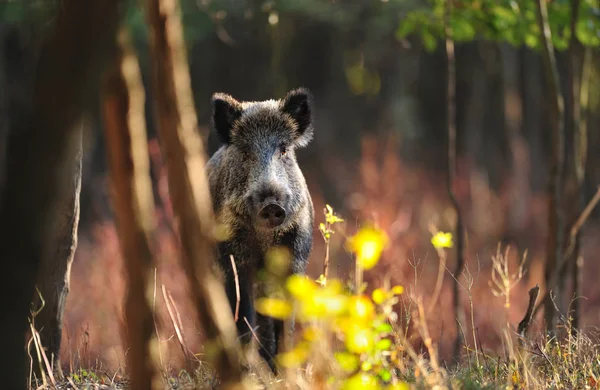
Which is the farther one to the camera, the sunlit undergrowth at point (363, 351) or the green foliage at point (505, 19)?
the green foliage at point (505, 19)

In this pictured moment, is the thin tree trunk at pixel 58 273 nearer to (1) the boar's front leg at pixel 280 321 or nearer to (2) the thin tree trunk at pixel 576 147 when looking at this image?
(1) the boar's front leg at pixel 280 321

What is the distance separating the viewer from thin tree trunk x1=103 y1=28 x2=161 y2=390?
330 cm

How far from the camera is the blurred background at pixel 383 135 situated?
12.8 m

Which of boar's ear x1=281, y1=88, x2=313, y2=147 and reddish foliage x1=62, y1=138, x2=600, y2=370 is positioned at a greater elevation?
boar's ear x1=281, y1=88, x2=313, y2=147

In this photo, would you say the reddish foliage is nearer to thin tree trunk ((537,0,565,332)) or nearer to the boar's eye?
thin tree trunk ((537,0,565,332))

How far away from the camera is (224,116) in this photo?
6.28 m

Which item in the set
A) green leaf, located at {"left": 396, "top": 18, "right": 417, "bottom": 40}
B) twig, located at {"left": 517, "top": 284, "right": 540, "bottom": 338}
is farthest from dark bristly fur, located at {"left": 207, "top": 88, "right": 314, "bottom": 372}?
green leaf, located at {"left": 396, "top": 18, "right": 417, "bottom": 40}

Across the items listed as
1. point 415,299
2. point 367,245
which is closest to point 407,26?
point 415,299

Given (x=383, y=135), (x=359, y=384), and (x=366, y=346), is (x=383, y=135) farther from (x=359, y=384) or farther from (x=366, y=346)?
(x=359, y=384)

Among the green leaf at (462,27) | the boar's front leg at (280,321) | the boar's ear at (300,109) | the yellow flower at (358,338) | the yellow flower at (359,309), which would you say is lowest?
the boar's front leg at (280,321)

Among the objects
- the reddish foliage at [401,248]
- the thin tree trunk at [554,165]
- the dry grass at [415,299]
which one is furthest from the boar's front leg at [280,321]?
the thin tree trunk at [554,165]

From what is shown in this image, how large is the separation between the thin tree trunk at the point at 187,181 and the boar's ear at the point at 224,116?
2850 millimetres

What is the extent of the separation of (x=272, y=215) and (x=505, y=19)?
11.7 ft

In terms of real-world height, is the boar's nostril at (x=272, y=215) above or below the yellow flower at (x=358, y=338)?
below
